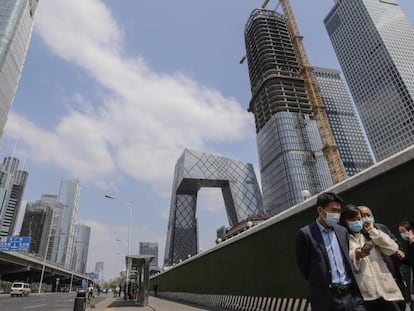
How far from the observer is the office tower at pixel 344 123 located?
465 feet

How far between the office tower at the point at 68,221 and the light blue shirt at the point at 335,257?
11872 centimetres

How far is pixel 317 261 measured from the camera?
3084 mm

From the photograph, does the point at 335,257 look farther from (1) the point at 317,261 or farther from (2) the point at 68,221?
(2) the point at 68,221

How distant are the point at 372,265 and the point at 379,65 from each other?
14549cm

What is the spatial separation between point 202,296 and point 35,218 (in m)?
104

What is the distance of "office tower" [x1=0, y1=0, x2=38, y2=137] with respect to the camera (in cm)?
9200

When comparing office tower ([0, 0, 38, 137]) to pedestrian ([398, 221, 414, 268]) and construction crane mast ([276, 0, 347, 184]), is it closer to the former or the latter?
construction crane mast ([276, 0, 347, 184])

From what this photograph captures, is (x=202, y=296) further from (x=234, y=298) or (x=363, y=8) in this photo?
(x=363, y=8)

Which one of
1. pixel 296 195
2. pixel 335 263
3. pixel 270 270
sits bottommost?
pixel 335 263

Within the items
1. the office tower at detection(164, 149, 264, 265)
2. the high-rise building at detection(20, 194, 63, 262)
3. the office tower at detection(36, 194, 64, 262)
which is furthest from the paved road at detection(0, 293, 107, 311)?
the office tower at detection(164, 149, 264, 265)

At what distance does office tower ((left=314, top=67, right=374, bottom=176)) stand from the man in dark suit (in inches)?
5768

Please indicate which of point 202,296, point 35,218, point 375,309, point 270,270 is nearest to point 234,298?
point 270,270

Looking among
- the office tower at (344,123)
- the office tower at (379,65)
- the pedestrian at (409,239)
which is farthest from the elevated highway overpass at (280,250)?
the office tower at (344,123)

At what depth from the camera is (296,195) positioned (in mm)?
103500
